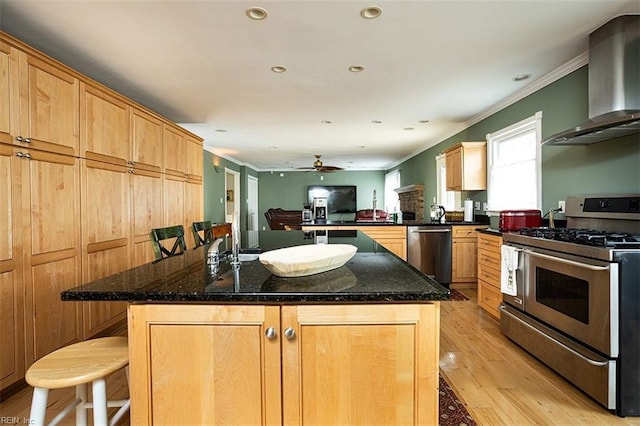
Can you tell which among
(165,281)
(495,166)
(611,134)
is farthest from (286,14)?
(495,166)

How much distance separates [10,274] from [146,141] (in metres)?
1.91

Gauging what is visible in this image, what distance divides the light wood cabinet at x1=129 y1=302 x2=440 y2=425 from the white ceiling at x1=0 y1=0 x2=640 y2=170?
1.86m

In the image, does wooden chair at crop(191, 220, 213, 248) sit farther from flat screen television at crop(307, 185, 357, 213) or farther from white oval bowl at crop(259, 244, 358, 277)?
flat screen television at crop(307, 185, 357, 213)

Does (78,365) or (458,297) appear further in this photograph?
(458,297)

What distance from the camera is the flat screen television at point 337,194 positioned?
11578 mm

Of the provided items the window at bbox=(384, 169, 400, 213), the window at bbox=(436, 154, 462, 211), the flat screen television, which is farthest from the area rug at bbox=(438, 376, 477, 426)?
the flat screen television

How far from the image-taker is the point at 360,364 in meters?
1.13

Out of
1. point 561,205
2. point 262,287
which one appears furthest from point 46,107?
point 561,205

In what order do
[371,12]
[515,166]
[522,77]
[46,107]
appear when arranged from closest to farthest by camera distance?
[371,12] < [46,107] < [522,77] < [515,166]

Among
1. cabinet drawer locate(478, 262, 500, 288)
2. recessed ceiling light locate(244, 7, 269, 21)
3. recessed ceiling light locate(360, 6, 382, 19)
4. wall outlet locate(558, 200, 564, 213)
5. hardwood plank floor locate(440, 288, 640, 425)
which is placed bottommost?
hardwood plank floor locate(440, 288, 640, 425)

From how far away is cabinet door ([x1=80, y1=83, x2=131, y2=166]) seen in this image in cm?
273

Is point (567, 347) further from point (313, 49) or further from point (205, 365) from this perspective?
point (313, 49)

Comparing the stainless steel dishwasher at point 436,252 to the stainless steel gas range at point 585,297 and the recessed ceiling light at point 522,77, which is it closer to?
the stainless steel gas range at point 585,297

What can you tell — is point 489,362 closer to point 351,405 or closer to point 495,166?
point 351,405
